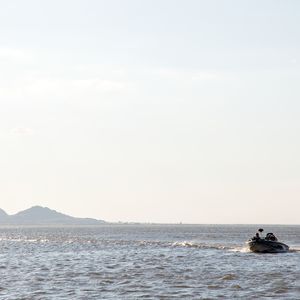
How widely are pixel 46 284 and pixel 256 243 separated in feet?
120

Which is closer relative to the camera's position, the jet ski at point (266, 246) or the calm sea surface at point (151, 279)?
the calm sea surface at point (151, 279)

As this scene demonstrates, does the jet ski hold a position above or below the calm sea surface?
above

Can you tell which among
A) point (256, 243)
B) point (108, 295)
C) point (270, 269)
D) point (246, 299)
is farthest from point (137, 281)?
point (256, 243)

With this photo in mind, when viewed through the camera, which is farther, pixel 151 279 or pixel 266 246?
pixel 266 246

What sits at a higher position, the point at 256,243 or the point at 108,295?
the point at 256,243

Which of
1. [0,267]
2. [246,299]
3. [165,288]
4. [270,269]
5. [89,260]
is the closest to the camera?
[246,299]

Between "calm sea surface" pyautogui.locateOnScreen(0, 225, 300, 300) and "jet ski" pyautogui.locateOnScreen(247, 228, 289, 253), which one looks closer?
"calm sea surface" pyautogui.locateOnScreen(0, 225, 300, 300)

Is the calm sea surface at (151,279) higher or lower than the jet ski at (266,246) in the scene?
lower

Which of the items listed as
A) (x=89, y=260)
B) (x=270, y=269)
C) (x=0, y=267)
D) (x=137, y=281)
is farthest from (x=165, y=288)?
(x=89, y=260)

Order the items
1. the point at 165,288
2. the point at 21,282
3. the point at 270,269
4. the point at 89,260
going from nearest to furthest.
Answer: the point at 165,288, the point at 21,282, the point at 270,269, the point at 89,260

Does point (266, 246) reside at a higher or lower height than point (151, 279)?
higher

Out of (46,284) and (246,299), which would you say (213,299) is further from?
(46,284)

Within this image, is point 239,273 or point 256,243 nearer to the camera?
point 239,273

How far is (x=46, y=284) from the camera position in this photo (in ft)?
131
